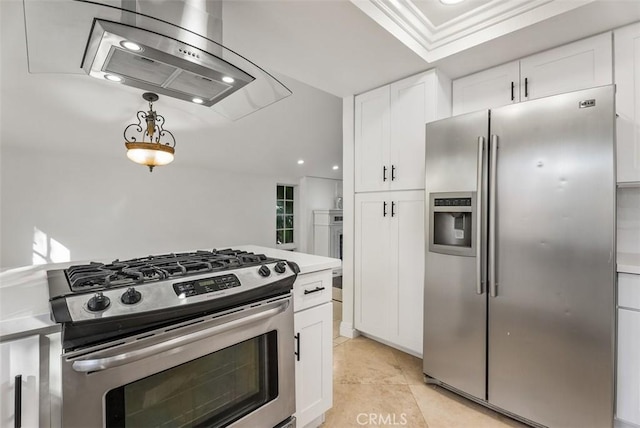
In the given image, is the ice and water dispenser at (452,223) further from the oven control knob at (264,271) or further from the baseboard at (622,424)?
the oven control knob at (264,271)

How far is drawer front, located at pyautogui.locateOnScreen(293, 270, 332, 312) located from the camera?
145cm

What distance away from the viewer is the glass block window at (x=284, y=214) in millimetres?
6570

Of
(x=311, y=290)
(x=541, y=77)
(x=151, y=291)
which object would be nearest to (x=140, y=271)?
(x=151, y=291)

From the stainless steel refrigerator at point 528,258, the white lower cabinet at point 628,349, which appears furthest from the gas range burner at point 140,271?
the white lower cabinet at point 628,349

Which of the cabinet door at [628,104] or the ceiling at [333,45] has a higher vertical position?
the ceiling at [333,45]

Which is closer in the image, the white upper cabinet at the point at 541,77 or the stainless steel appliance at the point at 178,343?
the stainless steel appliance at the point at 178,343

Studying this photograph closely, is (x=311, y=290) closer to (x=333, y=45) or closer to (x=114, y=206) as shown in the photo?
(x=333, y=45)

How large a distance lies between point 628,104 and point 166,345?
259cm

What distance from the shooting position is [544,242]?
156 cm

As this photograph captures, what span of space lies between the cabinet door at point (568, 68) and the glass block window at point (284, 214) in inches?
202

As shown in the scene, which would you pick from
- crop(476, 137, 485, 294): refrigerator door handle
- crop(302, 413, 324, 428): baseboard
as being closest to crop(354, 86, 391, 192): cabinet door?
crop(476, 137, 485, 294): refrigerator door handle

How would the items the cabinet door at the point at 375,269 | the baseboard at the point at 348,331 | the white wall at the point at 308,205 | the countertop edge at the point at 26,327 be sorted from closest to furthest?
the countertop edge at the point at 26,327, the cabinet door at the point at 375,269, the baseboard at the point at 348,331, the white wall at the point at 308,205

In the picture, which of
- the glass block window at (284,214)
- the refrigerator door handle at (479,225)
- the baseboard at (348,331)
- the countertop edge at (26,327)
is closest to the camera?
the countertop edge at (26,327)

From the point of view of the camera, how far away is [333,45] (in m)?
1.94
